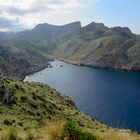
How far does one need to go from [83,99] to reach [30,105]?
12489 cm

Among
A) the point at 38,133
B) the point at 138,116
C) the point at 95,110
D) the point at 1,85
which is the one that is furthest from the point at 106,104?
the point at 38,133

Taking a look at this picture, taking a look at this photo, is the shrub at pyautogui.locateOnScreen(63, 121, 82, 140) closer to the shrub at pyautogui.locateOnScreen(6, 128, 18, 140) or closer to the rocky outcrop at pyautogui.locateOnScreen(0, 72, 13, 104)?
the shrub at pyautogui.locateOnScreen(6, 128, 18, 140)

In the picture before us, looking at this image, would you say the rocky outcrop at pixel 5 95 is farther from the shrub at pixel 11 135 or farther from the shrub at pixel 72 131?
the shrub at pixel 72 131

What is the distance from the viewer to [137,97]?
651 ft

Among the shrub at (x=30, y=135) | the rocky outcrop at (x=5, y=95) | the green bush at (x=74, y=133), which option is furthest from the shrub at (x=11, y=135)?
the rocky outcrop at (x=5, y=95)

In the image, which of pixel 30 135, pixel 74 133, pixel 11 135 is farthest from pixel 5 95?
pixel 74 133

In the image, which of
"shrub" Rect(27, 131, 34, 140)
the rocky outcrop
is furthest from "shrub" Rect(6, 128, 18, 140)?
the rocky outcrop

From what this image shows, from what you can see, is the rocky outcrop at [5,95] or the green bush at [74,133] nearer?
the green bush at [74,133]

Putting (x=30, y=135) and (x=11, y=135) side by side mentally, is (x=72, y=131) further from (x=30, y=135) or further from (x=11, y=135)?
(x=11, y=135)

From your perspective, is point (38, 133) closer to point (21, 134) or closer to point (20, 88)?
point (21, 134)

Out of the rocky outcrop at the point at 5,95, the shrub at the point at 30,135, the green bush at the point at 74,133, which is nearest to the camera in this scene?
the green bush at the point at 74,133

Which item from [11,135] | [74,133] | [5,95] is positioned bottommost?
[5,95]

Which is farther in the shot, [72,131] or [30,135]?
[30,135]

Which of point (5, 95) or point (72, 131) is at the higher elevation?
point (72, 131)
